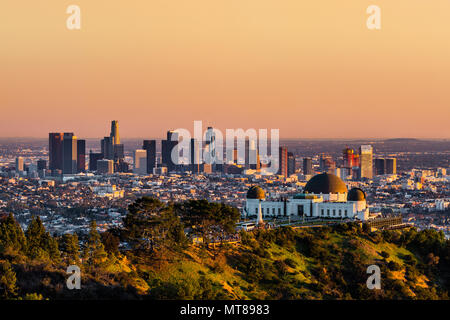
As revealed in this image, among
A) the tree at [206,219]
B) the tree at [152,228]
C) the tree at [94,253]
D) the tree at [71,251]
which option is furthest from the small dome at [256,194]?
the tree at [71,251]

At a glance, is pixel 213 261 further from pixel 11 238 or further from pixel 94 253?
pixel 11 238

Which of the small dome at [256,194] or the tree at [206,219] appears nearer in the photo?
the tree at [206,219]

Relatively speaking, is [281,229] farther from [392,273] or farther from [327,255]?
[392,273]

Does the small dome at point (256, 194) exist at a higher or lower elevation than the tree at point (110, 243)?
higher

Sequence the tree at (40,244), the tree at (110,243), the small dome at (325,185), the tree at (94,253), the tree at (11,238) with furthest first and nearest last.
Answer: the small dome at (325,185) → the tree at (110,243) → the tree at (11,238) → the tree at (40,244) → the tree at (94,253)

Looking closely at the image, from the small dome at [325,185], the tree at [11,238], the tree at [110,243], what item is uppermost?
the small dome at [325,185]

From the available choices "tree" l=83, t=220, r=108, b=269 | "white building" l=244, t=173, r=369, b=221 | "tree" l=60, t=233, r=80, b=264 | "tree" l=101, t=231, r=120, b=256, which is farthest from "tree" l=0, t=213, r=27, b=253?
"white building" l=244, t=173, r=369, b=221

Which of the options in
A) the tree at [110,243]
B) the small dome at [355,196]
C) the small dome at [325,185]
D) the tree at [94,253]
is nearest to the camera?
the tree at [94,253]

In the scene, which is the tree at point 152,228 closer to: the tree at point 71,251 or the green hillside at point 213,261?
the green hillside at point 213,261
